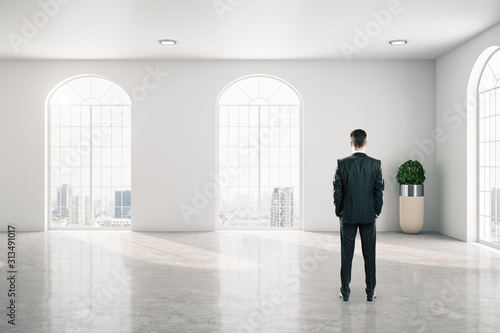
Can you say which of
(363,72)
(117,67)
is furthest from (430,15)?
(117,67)

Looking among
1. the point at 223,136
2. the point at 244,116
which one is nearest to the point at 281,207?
the point at 223,136

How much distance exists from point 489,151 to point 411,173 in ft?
5.08

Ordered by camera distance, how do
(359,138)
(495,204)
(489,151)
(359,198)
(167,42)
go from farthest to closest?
(167,42)
(489,151)
(495,204)
(359,138)
(359,198)

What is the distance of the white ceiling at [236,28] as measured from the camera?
6.61 m

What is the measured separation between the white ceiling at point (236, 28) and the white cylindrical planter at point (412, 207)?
2.67 meters

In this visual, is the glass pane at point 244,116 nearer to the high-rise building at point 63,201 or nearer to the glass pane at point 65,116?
the glass pane at point 65,116

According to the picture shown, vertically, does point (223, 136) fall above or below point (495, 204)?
above

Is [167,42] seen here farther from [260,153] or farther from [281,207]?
[281,207]

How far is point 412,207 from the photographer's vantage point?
932 centimetres

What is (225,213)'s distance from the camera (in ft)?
33.1

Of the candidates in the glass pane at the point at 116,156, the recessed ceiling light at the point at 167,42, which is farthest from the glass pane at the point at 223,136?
the recessed ceiling light at the point at 167,42

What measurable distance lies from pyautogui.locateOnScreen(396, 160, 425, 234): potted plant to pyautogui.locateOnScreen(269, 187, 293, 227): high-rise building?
2288mm

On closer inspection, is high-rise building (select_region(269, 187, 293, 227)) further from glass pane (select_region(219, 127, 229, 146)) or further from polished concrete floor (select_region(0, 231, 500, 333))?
polished concrete floor (select_region(0, 231, 500, 333))

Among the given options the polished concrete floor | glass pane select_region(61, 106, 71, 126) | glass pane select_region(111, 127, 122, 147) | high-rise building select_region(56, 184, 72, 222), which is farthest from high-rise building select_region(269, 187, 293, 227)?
glass pane select_region(61, 106, 71, 126)
